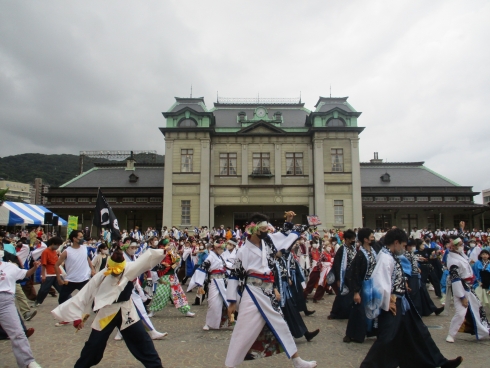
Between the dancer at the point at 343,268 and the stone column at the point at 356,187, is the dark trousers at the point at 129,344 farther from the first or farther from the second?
the stone column at the point at 356,187

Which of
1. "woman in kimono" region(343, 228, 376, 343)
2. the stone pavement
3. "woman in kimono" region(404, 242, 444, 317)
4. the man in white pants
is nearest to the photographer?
"woman in kimono" region(343, 228, 376, 343)

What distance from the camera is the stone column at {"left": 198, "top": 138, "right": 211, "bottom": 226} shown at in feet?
105

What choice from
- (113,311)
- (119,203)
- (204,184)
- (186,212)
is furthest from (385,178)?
(113,311)

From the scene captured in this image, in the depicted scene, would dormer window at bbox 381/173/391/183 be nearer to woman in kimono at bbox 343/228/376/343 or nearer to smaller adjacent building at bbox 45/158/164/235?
smaller adjacent building at bbox 45/158/164/235

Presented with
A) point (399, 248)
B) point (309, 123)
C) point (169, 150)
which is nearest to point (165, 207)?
point (169, 150)

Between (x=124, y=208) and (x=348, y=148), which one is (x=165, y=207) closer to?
(x=124, y=208)

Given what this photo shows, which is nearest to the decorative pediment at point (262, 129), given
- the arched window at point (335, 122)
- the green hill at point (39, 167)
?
the arched window at point (335, 122)

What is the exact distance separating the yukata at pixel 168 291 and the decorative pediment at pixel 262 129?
25.3m

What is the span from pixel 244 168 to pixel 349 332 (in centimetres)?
2683

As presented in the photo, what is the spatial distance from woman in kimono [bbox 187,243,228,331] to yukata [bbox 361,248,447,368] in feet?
11.7

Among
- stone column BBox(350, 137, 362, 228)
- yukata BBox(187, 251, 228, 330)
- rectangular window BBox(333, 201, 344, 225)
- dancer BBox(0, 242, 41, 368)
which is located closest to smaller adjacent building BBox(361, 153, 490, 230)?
stone column BBox(350, 137, 362, 228)

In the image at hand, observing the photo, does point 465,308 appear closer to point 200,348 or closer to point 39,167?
point 200,348

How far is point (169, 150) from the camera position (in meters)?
33.2

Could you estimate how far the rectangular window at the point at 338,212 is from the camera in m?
32.4
